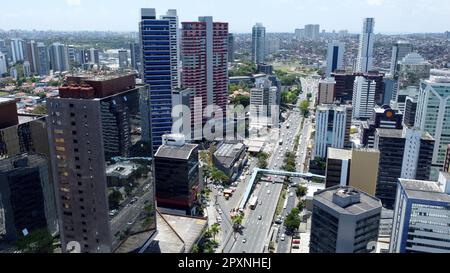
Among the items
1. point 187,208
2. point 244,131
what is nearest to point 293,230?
point 187,208

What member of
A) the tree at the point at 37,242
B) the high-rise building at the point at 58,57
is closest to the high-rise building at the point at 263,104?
the tree at the point at 37,242

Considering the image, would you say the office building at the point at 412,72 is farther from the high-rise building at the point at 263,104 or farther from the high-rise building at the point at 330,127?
the high-rise building at the point at 330,127

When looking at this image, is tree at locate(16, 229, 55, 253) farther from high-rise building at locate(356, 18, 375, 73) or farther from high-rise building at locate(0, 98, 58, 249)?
high-rise building at locate(356, 18, 375, 73)

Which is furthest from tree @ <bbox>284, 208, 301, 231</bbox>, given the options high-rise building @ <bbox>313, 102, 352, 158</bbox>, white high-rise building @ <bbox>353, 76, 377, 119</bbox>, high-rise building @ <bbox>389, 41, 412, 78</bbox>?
high-rise building @ <bbox>389, 41, 412, 78</bbox>

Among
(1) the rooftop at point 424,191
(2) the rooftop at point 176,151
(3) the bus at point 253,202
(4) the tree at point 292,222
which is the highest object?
(1) the rooftop at point 424,191

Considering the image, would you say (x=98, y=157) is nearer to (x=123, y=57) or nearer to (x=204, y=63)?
(x=204, y=63)
